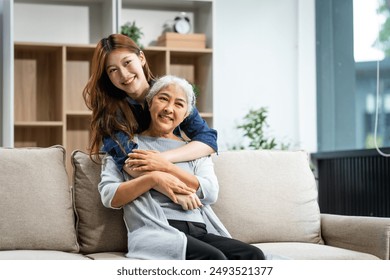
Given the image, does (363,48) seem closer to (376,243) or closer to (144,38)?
(144,38)

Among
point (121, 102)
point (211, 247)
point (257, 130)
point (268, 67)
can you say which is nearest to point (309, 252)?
point (211, 247)

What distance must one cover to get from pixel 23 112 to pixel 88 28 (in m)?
0.57

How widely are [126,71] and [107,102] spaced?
0.33ft

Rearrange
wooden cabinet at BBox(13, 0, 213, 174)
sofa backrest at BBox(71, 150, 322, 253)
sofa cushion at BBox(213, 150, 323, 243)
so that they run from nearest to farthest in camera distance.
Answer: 1. sofa backrest at BBox(71, 150, 322, 253)
2. sofa cushion at BBox(213, 150, 323, 243)
3. wooden cabinet at BBox(13, 0, 213, 174)

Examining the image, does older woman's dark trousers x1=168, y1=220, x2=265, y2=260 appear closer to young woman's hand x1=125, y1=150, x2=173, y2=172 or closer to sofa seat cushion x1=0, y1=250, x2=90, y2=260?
young woman's hand x1=125, y1=150, x2=173, y2=172

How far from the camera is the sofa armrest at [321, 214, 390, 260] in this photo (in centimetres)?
196

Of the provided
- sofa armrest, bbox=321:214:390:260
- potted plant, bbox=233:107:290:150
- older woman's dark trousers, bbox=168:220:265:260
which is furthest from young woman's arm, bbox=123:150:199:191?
potted plant, bbox=233:107:290:150

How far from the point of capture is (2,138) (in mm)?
3609

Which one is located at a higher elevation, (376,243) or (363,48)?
(363,48)

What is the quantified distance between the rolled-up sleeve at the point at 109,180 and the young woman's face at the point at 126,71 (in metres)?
A: 0.19

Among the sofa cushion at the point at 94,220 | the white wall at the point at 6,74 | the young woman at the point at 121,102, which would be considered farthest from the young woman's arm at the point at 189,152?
the white wall at the point at 6,74

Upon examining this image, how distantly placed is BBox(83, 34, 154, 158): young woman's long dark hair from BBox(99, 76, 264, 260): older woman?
6 cm

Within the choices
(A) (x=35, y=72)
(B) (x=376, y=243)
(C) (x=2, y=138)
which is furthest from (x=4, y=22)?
(B) (x=376, y=243)

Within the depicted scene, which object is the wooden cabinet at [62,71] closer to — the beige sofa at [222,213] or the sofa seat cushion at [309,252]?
the beige sofa at [222,213]
